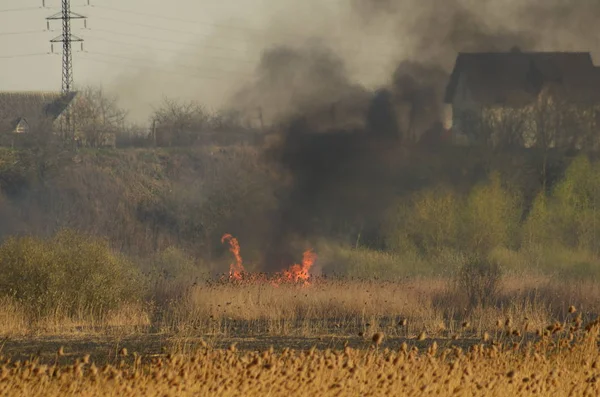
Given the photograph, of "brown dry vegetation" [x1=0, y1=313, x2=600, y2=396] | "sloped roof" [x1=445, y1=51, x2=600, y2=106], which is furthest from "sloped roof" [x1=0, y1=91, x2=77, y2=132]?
"brown dry vegetation" [x1=0, y1=313, x2=600, y2=396]

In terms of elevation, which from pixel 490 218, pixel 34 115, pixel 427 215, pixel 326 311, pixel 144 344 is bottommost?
pixel 144 344

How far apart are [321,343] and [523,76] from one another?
727 inches

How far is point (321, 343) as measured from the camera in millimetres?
22312

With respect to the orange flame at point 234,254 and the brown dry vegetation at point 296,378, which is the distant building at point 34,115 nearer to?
the orange flame at point 234,254

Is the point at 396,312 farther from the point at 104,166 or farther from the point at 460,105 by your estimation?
the point at 104,166

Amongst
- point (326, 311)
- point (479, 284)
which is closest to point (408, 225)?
point (479, 284)

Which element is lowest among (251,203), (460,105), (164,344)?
(164,344)

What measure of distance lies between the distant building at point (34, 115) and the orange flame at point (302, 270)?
2930cm

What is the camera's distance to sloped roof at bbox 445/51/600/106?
124ft

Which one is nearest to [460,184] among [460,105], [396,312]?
[460,105]

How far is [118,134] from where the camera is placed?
6700 cm

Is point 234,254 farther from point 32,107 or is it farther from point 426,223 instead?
point 32,107

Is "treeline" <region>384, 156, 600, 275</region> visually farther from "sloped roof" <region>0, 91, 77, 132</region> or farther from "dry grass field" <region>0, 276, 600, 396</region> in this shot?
"sloped roof" <region>0, 91, 77, 132</region>

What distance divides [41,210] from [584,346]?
1545 inches
